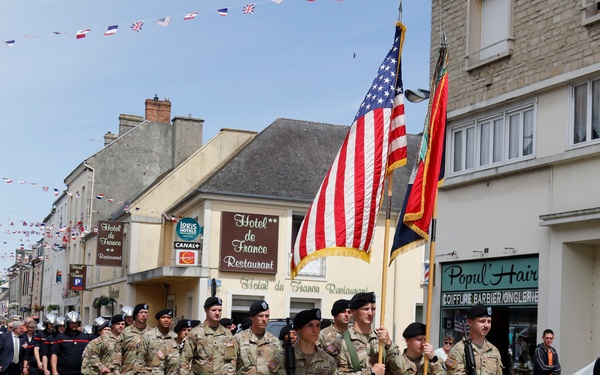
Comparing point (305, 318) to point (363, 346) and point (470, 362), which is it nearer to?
point (363, 346)

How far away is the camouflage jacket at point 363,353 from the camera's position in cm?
891

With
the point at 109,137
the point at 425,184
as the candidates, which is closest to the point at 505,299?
the point at 425,184

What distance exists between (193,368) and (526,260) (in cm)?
834

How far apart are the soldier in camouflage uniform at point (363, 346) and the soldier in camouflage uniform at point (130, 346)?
540cm

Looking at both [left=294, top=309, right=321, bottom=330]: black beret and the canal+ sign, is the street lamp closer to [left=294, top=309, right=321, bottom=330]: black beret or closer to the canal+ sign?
[left=294, top=309, right=321, bottom=330]: black beret

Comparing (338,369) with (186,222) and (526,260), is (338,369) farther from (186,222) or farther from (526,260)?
(186,222)

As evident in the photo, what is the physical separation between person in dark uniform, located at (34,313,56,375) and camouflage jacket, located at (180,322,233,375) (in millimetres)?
6195

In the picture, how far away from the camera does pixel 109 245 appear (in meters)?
40.4

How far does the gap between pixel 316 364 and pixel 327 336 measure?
61cm

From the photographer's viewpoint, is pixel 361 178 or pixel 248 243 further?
pixel 248 243

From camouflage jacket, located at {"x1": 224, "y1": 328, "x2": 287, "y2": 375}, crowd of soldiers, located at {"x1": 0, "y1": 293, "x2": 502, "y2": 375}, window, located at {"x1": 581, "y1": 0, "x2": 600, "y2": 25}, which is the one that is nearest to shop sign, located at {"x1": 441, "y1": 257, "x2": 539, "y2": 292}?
window, located at {"x1": 581, "y1": 0, "x2": 600, "y2": 25}

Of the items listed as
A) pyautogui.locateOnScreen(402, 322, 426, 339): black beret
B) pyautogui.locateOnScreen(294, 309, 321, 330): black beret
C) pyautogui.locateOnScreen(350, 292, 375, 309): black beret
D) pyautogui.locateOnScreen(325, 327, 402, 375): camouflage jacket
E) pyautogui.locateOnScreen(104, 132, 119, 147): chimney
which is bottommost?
pyautogui.locateOnScreen(325, 327, 402, 375): camouflage jacket

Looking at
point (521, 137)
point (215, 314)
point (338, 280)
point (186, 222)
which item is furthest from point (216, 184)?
point (215, 314)

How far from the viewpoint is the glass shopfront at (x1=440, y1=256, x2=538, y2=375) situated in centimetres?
1792
